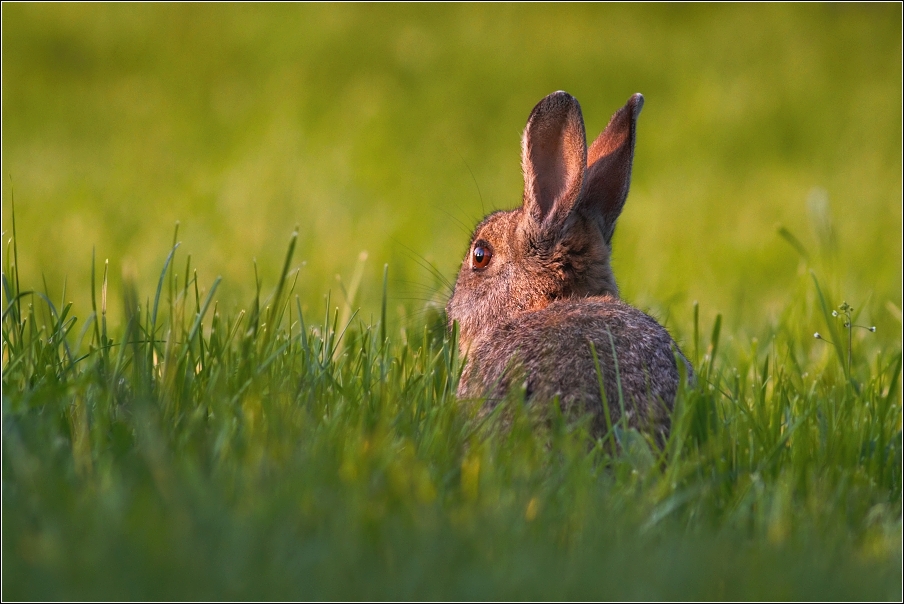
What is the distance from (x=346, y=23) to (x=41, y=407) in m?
14.4

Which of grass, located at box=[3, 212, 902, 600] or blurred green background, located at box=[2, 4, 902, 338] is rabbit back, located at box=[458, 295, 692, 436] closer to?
grass, located at box=[3, 212, 902, 600]

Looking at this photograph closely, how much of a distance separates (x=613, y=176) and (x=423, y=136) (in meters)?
8.71

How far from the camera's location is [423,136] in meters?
13.8

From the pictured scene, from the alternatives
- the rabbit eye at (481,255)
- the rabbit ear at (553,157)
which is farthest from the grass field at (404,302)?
the rabbit ear at (553,157)

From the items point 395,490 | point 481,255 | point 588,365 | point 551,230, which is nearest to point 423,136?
point 481,255

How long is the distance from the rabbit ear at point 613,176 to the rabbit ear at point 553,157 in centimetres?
19

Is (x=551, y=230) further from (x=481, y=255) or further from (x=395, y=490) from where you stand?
(x=395, y=490)

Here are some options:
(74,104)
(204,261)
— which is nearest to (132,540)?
(204,261)

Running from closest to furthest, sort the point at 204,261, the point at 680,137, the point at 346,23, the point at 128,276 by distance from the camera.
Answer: the point at 128,276 < the point at 204,261 < the point at 680,137 < the point at 346,23

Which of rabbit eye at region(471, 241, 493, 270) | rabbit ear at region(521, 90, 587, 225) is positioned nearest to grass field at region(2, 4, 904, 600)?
rabbit eye at region(471, 241, 493, 270)

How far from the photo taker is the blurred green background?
8.85 metres

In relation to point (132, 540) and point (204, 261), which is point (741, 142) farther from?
point (132, 540)

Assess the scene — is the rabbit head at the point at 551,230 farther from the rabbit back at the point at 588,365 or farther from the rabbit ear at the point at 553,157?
the rabbit back at the point at 588,365

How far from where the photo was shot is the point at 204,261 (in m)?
8.45
